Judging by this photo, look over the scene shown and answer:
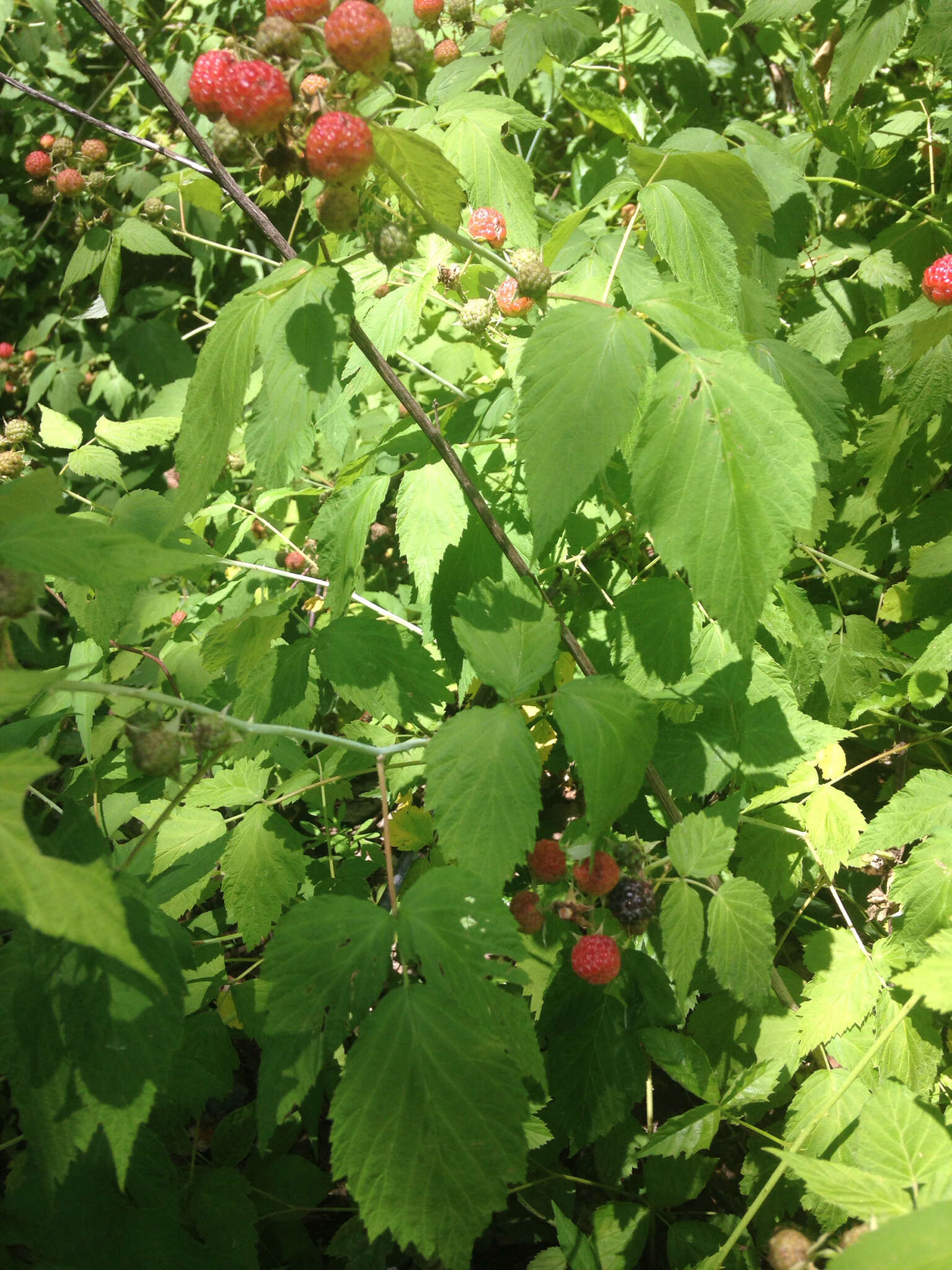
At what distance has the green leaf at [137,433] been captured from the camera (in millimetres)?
2527

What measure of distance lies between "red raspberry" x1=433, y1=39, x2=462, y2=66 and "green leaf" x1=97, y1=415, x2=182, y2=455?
1378 mm

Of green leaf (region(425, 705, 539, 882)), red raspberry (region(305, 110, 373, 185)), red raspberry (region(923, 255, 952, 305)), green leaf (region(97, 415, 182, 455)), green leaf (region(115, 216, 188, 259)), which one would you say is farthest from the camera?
green leaf (region(97, 415, 182, 455))

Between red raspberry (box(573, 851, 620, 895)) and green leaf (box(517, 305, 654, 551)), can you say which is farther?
red raspberry (box(573, 851, 620, 895))

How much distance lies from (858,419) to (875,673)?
0.75 metres

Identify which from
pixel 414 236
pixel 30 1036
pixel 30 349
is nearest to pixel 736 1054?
pixel 30 1036

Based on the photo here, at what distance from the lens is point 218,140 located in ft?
3.43

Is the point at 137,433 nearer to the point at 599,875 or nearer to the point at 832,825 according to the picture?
the point at 599,875

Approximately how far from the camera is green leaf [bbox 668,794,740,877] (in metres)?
1.31

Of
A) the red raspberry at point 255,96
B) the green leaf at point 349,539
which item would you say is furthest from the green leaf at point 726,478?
the green leaf at point 349,539

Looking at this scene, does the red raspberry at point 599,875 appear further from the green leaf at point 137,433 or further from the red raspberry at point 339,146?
the green leaf at point 137,433

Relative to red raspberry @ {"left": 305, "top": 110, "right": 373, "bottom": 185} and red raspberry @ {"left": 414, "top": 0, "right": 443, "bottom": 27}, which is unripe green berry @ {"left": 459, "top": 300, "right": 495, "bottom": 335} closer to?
red raspberry @ {"left": 305, "top": 110, "right": 373, "bottom": 185}

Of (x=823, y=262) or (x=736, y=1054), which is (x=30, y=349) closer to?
(x=823, y=262)

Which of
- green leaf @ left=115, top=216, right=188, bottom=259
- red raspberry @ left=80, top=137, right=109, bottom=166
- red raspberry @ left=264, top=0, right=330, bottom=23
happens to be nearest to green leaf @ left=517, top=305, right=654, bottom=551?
red raspberry @ left=264, top=0, right=330, bottom=23

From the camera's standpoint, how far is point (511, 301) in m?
1.63
